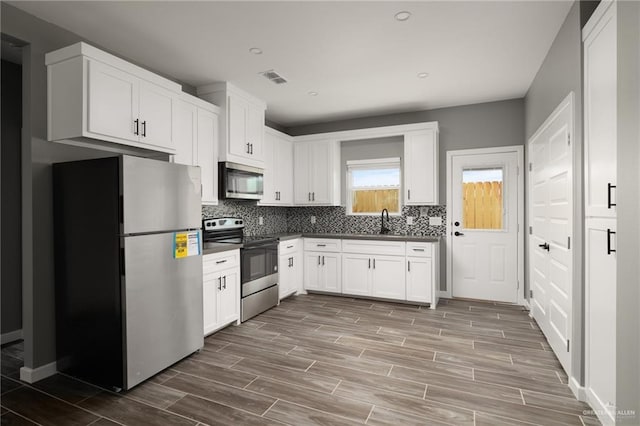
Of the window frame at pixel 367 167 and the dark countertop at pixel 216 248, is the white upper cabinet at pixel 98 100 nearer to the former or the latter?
the dark countertop at pixel 216 248

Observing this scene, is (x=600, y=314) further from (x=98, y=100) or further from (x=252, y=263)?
(x=98, y=100)

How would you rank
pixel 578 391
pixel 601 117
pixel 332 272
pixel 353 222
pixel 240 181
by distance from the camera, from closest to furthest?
1. pixel 601 117
2. pixel 578 391
3. pixel 240 181
4. pixel 332 272
5. pixel 353 222

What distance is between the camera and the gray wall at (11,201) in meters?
3.27

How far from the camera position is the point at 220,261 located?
3.42 m

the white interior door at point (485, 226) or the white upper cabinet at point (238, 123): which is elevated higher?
the white upper cabinet at point (238, 123)

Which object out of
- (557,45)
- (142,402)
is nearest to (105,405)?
(142,402)

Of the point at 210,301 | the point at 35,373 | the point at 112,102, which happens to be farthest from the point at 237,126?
the point at 35,373

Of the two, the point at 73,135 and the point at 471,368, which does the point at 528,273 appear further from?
the point at 73,135

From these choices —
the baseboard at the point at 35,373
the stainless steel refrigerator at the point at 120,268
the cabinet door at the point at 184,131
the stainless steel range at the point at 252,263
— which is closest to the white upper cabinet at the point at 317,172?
the stainless steel range at the point at 252,263

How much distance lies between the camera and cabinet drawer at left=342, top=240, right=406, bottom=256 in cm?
447

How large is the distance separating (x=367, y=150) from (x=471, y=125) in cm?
151

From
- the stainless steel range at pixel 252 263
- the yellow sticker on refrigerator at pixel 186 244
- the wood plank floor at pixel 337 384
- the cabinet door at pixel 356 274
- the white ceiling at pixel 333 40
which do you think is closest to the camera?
the wood plank floor at pixel 337 384

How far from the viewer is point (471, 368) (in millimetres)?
2656

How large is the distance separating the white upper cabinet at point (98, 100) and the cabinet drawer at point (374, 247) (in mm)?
2836
